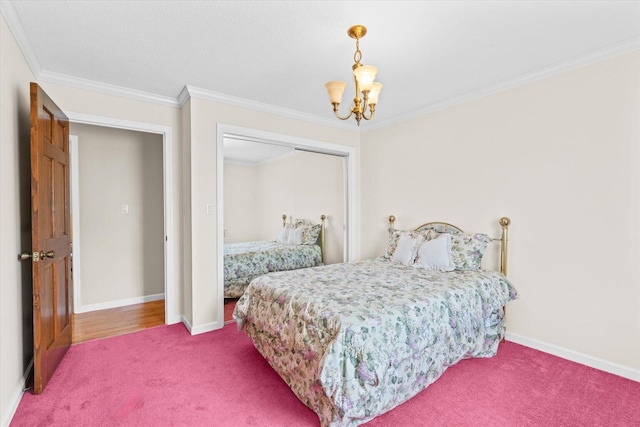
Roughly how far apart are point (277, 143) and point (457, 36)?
7.07ft

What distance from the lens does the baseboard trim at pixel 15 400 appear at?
1.72 metres

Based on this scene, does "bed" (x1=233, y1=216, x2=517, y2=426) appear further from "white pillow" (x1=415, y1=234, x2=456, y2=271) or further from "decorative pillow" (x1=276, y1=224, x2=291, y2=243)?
"decorative pillow" (x1=276, y1=224, x2=291, y2=243)

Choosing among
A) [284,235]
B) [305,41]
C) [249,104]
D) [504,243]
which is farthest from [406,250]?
[249,104]

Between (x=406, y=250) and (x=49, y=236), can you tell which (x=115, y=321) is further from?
(x=406, y=250)

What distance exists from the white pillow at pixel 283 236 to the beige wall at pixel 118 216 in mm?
1756

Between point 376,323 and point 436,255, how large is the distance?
1.44 m

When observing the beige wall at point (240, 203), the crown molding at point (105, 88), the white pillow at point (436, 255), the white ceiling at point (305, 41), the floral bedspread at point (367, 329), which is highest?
the white ceiling at point (305, 41)

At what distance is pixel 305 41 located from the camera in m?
2.21

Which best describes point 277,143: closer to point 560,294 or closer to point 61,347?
point 61,347

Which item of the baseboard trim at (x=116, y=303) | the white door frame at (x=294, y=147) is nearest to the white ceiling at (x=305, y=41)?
the white door frame at (x=294, y=147)

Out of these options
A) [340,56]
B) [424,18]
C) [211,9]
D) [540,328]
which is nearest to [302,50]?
[340,56]

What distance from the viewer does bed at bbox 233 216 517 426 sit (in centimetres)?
166

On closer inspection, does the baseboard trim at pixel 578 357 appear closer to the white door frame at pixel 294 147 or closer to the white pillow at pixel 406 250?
the white pillow at pixel 406 250

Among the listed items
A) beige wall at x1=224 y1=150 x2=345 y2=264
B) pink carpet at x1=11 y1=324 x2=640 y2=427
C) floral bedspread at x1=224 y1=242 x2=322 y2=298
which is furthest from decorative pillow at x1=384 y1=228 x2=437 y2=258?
pink carpet at x1=11 y1=324 x2=640 y2=427
